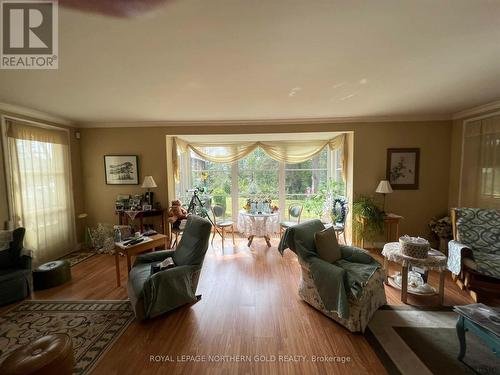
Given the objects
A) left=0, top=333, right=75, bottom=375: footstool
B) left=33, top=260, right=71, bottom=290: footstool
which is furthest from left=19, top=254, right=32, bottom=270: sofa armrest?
left=0, top=333, right=75, bottom=375: footstool

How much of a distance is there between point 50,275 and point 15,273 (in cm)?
38

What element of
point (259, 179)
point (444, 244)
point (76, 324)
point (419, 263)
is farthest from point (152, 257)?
point (444, 244)

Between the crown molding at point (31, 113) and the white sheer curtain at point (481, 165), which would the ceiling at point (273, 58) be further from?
the white sheer curtain at point (481, 165)

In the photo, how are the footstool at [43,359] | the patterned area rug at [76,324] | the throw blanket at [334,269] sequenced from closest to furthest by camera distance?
the footstool at [43,359]
the patterned area rug at [76,324]
the throw blanket at [334,269]

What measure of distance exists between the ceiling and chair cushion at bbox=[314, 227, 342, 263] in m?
1.73

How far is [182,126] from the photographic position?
168 inches

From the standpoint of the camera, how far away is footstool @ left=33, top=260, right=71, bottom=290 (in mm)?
2857

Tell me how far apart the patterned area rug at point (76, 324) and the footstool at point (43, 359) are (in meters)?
0.34

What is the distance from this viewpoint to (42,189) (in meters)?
3.55

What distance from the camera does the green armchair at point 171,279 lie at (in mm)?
2186

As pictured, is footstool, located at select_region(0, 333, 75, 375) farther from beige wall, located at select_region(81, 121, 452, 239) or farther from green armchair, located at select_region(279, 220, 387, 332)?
beige wall, located at select_region(81, 121, 452, 239)

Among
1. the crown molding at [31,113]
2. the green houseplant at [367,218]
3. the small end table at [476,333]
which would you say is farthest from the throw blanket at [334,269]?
the crown molding at [31,113]

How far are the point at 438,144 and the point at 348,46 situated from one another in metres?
3.54

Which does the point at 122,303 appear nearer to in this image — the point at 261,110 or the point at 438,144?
the point at 261,110
